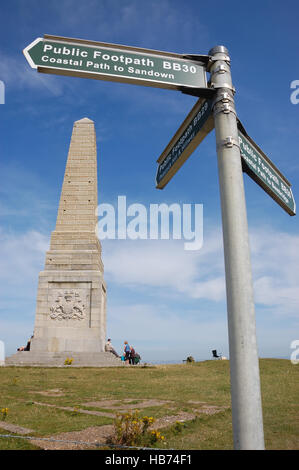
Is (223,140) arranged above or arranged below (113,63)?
below

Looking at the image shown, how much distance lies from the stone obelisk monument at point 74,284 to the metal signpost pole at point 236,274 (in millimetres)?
16351

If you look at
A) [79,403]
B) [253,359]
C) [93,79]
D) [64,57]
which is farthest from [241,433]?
[79,403]

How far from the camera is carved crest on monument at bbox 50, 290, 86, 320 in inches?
789

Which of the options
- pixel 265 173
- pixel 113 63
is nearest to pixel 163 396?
pixel 265 173

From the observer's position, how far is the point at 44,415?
6.91m

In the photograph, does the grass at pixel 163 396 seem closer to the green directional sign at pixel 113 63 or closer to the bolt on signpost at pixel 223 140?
the bolt on signpost at pixel 223 140

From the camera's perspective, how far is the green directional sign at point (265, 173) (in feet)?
12.1

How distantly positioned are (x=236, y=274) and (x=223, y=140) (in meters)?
1.24

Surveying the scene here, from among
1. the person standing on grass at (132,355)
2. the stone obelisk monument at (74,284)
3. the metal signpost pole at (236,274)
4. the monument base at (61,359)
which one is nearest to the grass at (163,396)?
the monument base at (61,359)

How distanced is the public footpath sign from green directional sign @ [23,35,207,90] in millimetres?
284

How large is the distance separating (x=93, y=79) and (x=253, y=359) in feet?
9.83

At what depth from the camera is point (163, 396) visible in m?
9.46

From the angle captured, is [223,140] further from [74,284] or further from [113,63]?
[74,284]
